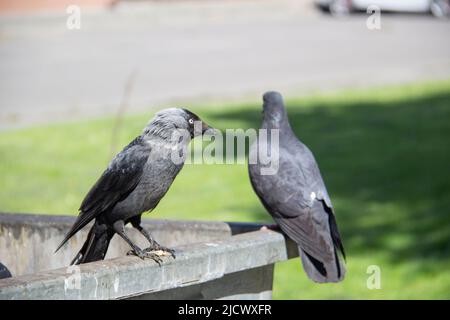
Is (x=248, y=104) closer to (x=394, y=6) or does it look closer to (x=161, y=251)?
(x=161, y=251)

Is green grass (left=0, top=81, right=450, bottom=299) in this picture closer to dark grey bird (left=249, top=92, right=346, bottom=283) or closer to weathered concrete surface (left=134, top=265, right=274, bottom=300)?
dark grey bird (left=249, top=92, right=346, bottom=283)

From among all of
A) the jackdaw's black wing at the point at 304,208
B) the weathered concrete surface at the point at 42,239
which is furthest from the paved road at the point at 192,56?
the weathered concrete surface at the point at 42,239

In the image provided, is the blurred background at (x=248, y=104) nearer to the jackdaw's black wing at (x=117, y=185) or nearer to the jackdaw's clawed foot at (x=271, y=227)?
the jackdaw's clawed foot at (x=271, y=227)

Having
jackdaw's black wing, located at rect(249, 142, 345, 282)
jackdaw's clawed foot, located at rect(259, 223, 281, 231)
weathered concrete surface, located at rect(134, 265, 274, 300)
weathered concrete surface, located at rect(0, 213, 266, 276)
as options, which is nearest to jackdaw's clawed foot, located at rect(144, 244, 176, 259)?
weathered concrete surface, located at rect(134, 265, 274, 300)

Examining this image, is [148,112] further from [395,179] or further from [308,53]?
[308,53]

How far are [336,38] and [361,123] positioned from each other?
8556 mm

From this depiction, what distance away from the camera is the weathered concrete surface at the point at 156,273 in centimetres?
363

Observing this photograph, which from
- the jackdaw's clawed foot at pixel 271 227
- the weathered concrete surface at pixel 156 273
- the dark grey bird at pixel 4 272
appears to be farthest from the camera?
the jackdaw's clawed foot at pixel 271 227

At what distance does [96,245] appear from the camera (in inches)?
179

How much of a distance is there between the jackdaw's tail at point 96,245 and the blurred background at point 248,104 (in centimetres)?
249

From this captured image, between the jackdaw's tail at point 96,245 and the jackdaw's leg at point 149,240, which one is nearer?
the jackdaw's leg at point 149,240

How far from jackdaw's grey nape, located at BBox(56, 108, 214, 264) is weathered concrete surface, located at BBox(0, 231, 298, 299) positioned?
0.20m
